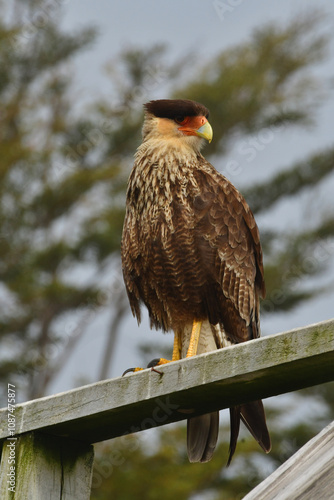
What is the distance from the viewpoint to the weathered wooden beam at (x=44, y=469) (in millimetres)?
2021

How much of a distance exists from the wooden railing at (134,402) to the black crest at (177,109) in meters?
2.66

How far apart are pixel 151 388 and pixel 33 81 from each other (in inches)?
667

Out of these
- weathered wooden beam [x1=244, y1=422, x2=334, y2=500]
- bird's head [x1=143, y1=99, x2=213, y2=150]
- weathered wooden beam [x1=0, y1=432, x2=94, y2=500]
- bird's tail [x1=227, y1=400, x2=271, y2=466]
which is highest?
bird's head [x1=143, y1=99, x2=213, y2=150]

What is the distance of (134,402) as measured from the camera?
1.96 meters

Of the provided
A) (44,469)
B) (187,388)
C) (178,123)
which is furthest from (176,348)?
(187,388)

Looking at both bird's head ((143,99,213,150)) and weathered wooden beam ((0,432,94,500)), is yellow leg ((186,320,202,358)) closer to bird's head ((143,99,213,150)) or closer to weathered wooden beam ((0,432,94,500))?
bird's head ((143,99,213,150))

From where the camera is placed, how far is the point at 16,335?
16.0 metres

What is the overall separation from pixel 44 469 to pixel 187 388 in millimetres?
440

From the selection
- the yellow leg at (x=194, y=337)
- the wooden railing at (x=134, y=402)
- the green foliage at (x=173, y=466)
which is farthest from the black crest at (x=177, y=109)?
the green foliage at (x=173, y=466)

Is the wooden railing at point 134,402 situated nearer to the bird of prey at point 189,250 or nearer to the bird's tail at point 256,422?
the bird's tail at point 256,422

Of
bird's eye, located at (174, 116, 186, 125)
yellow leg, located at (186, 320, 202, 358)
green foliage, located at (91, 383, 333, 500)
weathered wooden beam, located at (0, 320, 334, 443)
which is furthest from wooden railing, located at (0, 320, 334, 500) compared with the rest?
green foliage, located at (91, 383, 333, 500)

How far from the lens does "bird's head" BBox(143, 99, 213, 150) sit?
4391 mm

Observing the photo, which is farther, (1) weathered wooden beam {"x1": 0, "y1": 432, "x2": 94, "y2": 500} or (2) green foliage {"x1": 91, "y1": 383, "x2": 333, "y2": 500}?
(2) green foliage {"x1": 91, "y1": 383, "x2": 333, "y2": 500}

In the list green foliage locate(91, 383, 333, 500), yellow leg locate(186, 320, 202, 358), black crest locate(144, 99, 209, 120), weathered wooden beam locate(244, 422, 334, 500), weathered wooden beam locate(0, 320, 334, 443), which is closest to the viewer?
weathered wooden beam locate(244, 422, 334, 500)
